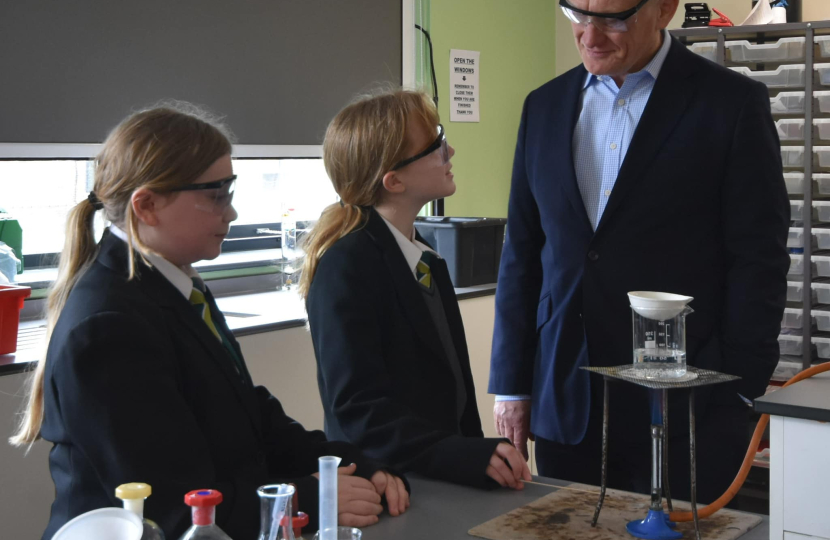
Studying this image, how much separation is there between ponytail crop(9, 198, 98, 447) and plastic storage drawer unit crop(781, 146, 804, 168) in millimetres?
2715

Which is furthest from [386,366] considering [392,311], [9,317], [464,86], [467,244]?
[464,86]

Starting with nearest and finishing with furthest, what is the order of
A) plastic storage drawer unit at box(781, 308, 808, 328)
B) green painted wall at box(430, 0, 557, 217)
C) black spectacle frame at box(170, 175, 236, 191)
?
black spectacle frame at box(170, 175, 236, 191), plastic storage drawer unit at box(781, 308, 808, 328), green painted wall at box(430, 0, 557, 217)

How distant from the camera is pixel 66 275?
1365mm

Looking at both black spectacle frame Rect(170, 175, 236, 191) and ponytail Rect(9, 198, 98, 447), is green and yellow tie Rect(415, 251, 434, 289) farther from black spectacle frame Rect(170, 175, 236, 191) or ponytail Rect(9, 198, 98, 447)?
ponytail Rect(9, 198, 98, 447)

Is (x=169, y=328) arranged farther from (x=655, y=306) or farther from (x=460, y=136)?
(x=460, y=136)

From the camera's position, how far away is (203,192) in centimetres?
139

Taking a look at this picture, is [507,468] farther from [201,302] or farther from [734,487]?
[201,302]

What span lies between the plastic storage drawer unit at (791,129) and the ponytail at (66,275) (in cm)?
271

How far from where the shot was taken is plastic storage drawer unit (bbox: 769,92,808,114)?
3328mm

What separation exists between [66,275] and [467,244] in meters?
2.16

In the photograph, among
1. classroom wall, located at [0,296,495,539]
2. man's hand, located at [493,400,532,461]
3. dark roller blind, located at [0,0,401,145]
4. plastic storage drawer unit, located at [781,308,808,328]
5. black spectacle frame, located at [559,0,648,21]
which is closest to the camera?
black spectacle frame, located at [559,0,648,21]

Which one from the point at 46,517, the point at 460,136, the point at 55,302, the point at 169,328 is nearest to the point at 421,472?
the point at 169,328

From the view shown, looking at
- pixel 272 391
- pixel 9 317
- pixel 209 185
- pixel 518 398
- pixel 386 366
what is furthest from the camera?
pixel 272 391

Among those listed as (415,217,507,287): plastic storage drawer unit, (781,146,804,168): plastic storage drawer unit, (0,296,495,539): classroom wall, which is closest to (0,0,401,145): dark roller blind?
(415,217,507,287): plastic storage drawer unit
